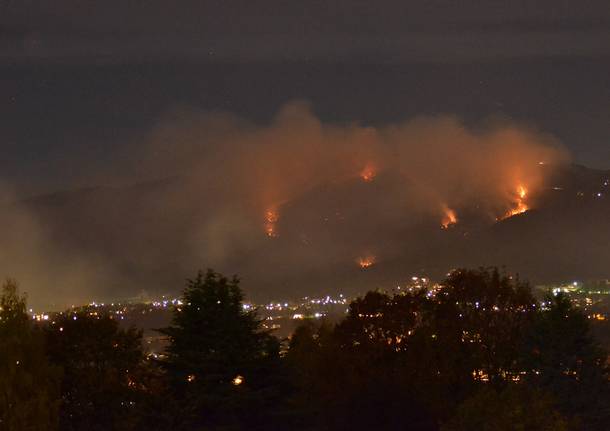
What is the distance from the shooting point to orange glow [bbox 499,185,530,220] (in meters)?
126

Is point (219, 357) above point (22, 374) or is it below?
above

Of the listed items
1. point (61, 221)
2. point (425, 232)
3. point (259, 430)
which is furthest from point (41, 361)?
point (61, 221)

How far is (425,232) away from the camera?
5290 inches

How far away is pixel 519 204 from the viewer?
13412 cm

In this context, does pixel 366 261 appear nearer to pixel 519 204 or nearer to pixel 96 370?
pixel 519 204

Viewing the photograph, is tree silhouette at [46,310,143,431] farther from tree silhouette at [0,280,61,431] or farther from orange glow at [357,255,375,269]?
orange glow at [357,255,375,269]

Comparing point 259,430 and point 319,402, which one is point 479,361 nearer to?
point 319,402

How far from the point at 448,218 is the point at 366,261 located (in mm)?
21592

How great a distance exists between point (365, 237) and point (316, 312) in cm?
6223

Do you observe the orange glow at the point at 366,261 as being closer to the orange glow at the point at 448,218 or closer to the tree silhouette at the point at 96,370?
the orange glow at the point at 448,218

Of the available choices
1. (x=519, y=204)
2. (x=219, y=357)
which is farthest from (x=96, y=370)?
(x=519, y=204)

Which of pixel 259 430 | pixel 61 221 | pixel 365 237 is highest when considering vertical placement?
pixel 61 221

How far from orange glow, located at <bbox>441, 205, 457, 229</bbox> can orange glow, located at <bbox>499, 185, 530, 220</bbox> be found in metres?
9.13

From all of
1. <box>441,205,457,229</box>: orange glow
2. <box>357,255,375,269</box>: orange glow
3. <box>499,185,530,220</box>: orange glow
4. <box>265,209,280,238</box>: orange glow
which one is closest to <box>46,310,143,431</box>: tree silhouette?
<box>357,255,375,269</box>: orange glow
